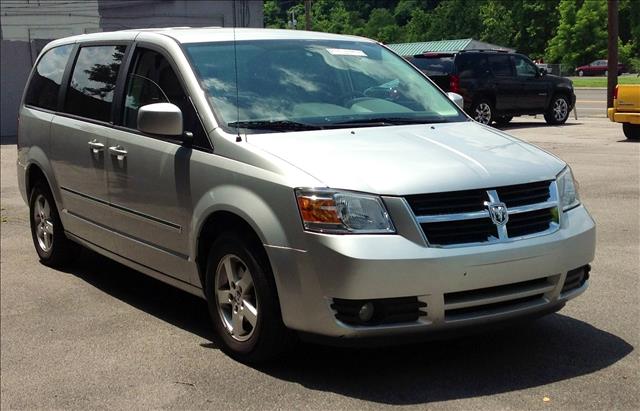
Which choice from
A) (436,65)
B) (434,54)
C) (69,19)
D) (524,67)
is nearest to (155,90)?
(436,65)

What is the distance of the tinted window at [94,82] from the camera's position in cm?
627

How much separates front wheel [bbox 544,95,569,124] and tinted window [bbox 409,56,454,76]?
10.7ft

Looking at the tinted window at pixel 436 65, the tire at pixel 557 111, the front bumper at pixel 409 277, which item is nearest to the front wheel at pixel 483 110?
the tinted window at pixel 436 65

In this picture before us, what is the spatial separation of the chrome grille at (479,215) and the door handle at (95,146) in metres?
2.71

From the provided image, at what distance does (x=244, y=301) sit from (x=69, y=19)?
25.5 meters

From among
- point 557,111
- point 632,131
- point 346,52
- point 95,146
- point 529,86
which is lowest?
point 557,111

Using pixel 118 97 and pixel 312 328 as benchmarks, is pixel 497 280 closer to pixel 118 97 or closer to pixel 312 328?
pixel 312 328

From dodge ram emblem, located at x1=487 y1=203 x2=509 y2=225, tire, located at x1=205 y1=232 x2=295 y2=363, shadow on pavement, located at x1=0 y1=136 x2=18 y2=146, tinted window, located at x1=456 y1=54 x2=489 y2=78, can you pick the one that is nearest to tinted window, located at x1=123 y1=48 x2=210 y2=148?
tire, located at x1=205 y1=232 x2=295 y2=363

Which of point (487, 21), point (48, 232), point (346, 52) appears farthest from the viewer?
point (487, 21)

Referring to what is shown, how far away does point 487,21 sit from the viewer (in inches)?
1821

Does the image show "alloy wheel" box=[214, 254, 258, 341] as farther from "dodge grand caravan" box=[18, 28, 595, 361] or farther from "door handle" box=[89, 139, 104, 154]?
"door handle" box=[89, 139, 104, 154]

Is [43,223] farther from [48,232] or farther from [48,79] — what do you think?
[48,79]

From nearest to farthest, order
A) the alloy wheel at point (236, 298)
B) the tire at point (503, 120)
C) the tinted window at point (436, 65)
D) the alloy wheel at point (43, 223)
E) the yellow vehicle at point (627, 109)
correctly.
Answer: the alloy wheel at point (236, 298), the alloy wheel at point (43, 223), the yellow vehicle at point (627, 109), the tinted window at point (436, 65), the tire at point (503, 120)

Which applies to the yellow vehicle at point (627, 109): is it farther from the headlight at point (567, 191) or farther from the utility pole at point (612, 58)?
the headlight at point (567, 191)
